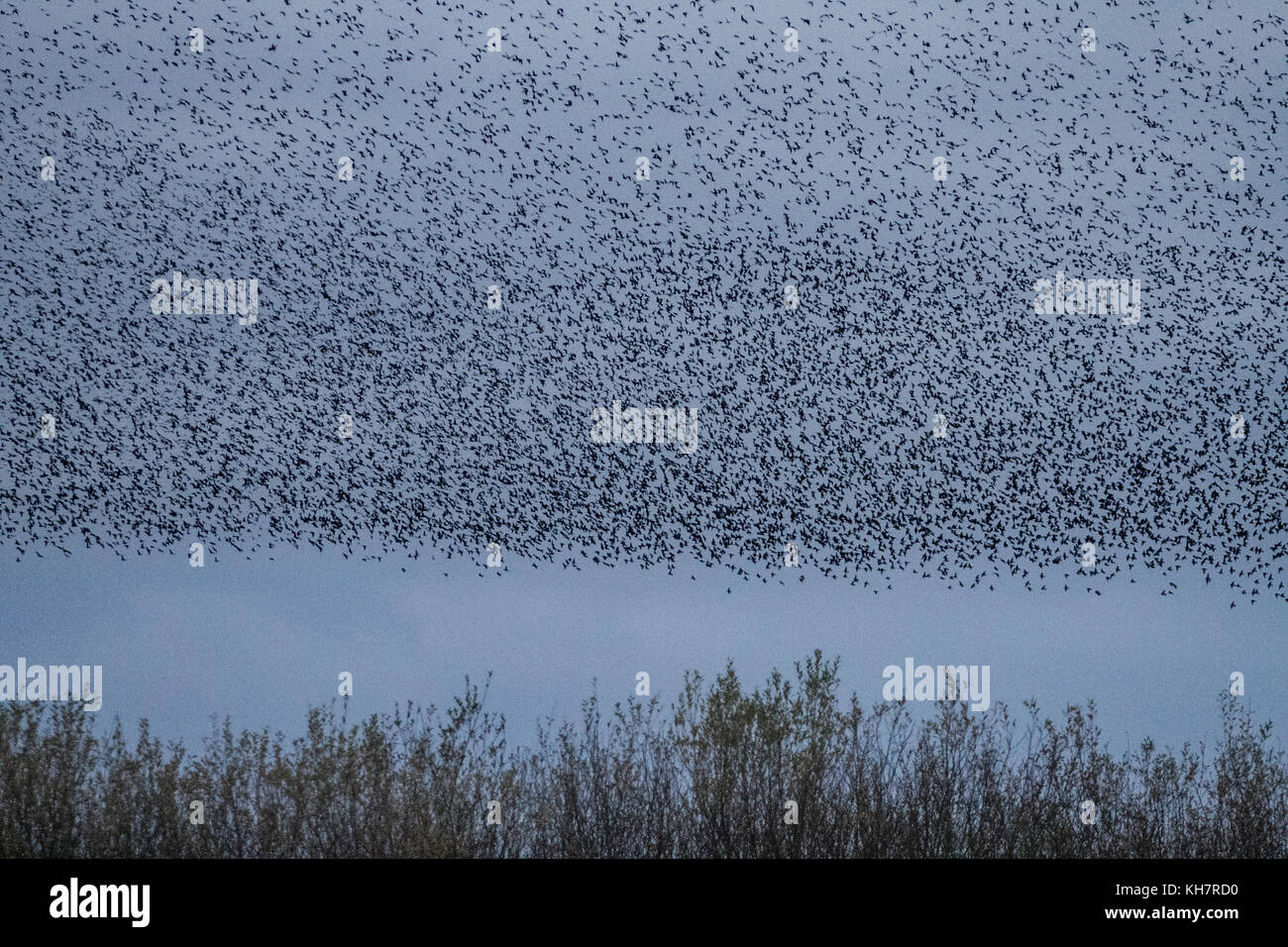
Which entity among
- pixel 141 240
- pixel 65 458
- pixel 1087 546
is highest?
pixel 141 240

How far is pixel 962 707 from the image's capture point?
38.9 ft

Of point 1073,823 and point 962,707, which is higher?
point 962,707

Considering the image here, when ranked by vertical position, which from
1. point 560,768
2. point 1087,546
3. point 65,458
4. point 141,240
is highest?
point 141,240

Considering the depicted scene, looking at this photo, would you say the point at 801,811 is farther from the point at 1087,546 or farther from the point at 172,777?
the point at 172,777

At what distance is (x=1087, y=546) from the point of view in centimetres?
1188

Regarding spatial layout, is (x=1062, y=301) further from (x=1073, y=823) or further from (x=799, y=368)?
(x=1073, y=823)
